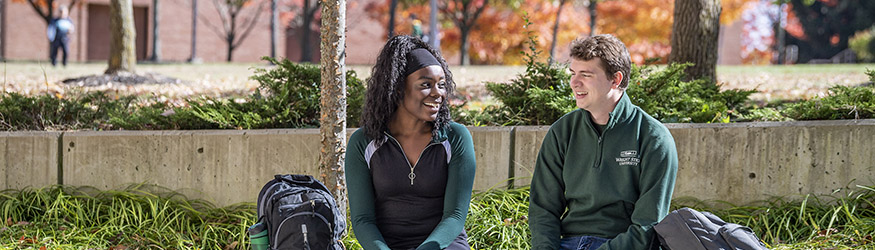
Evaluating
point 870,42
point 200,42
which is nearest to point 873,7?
point 870,42

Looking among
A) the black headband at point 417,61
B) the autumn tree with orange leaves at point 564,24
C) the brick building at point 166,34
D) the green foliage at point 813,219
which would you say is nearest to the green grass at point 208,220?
the green foliage at point 813,219

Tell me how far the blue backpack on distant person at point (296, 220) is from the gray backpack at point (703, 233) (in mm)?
1274

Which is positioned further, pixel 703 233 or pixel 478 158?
pixel 478 158

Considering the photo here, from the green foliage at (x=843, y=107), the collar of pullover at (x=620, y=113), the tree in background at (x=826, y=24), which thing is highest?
the tree in background at (x=826, y=24)

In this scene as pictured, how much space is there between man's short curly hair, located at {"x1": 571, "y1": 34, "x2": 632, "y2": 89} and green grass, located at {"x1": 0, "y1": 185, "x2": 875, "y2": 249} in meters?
1.69

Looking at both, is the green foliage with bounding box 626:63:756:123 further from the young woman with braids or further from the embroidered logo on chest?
the young woman with braids

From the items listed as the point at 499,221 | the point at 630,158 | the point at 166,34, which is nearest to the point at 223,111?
the point at 499,221

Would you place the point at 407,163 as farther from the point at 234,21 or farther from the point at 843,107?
the point at 234,21

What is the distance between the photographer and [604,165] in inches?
125

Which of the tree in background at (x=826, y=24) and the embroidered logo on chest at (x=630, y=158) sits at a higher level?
the tree in background at (x=826, y=24)

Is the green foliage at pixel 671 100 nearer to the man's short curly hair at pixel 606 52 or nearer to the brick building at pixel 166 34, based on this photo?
the man's short curly hair at pixel 606 52

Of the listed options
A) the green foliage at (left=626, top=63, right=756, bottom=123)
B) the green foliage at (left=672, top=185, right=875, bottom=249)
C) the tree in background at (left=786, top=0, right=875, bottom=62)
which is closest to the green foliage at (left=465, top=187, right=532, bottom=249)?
the green foliage at (left=672, top=185, right=875, bottom=249)

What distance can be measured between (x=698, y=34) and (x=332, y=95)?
4516 mm

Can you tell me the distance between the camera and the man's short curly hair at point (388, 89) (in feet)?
11.0
